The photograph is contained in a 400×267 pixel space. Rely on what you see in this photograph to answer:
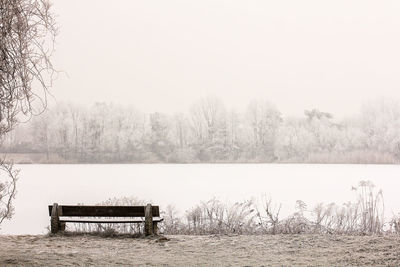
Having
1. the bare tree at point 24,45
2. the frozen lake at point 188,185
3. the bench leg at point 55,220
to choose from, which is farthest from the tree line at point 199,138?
the bare tree at point 24,45

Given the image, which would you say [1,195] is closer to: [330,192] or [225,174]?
[330,192]

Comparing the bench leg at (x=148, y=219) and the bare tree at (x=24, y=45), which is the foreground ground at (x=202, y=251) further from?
the bare tree at (x=24, y=45)

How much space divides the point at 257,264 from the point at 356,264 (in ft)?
3.93

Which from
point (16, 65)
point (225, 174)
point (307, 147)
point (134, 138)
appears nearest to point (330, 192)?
point (225, 174)

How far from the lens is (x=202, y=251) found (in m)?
7.44

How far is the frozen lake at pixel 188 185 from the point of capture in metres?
21.8

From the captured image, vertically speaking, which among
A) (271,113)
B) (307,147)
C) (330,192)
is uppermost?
(271,113)

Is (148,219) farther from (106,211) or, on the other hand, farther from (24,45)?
(24,45)

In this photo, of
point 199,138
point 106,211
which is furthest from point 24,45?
point 199,138

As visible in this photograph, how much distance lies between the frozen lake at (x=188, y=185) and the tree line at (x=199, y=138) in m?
1.53

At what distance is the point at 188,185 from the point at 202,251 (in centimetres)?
2038

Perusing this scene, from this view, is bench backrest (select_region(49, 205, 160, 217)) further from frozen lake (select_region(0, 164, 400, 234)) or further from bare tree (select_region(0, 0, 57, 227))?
frozen lake (select_region(0, 164, 400, 234))

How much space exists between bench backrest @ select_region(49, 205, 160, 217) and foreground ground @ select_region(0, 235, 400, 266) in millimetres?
390

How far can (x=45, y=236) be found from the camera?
8.58 metres
